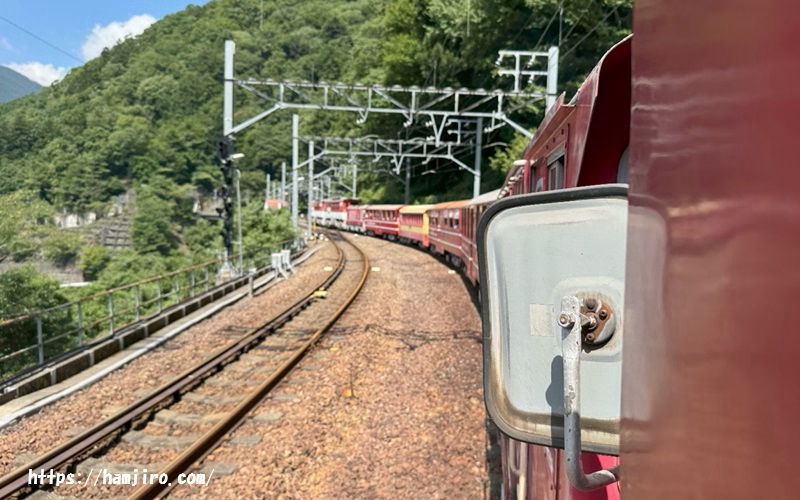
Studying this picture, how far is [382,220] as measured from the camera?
1688 inches

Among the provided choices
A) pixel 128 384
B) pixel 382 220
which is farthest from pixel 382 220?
pixel 128 384

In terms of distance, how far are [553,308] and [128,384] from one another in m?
8.67

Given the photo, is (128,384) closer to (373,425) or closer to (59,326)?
(373,425)

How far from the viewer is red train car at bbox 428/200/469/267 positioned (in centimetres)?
2075

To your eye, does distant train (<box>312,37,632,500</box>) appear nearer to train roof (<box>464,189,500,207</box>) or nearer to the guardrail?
the guardrail

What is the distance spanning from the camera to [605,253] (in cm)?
162

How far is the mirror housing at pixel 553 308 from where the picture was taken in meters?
1.61

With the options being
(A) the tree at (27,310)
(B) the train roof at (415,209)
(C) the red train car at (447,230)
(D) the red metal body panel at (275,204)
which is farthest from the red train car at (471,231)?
(D) the red metal body panel at (275,204)

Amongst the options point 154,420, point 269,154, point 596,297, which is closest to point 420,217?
point 154,420

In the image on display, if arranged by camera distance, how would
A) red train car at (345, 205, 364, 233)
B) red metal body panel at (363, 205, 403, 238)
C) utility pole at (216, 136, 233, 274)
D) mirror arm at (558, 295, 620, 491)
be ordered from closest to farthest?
mirror arm at (558, 295, 620, 491) → utility pole at (216, 136, 233, 274) → red metal body panel at (363, 205, 403, 238) → red train car at (345, 205, 364, 233)

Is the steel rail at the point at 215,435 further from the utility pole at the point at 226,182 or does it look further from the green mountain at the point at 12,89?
the green mountain at the point at 12,89

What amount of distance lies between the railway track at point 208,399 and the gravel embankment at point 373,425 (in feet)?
0.67

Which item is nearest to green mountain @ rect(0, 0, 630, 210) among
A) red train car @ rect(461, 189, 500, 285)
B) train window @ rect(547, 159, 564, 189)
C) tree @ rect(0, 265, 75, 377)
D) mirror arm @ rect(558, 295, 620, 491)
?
red train car @ rect(461, 189, 500, 285)

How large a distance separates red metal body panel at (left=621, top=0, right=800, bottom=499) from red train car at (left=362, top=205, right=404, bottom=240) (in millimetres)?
36508
